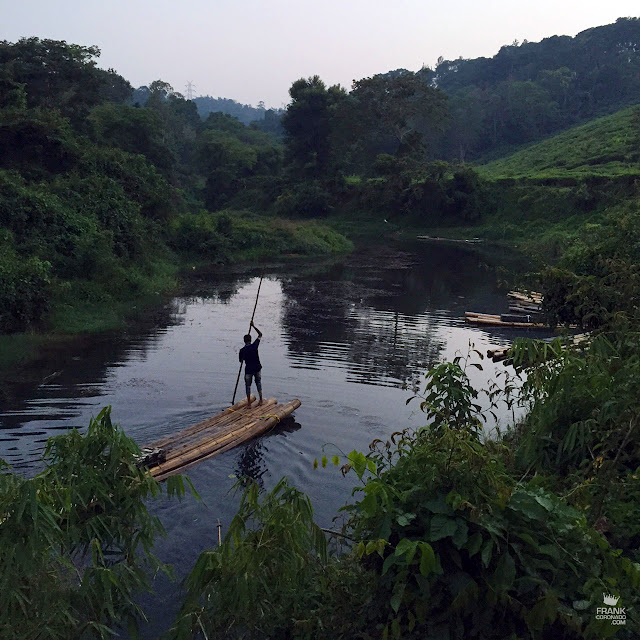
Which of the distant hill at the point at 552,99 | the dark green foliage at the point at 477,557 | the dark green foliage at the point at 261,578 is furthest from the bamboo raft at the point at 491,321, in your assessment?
the distant hill at the point at 552,99

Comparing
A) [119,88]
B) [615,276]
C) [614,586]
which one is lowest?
[614,586]

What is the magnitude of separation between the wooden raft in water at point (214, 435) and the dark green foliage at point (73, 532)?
3.83m

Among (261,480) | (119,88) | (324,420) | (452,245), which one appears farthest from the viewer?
(119,88)

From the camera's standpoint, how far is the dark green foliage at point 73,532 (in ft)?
16.4

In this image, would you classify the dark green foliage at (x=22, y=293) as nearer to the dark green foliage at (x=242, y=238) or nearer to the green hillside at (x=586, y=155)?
the dark green foliage at (x=242, y=238)

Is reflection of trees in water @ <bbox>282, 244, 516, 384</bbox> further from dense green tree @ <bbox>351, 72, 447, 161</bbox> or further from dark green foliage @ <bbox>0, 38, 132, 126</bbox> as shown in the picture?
dense green tree @ <bbox>351, 72, 447, 161</bbox>

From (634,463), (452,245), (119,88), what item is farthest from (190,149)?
(634,463)

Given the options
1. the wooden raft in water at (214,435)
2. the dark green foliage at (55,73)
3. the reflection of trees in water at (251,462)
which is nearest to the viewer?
the wooden raft in water at (214,435)

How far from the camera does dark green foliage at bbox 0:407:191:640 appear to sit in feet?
16.4

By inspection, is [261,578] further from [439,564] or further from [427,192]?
[427,192]

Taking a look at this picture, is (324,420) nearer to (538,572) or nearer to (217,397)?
(217,397)

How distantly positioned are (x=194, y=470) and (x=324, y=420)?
3584 mm

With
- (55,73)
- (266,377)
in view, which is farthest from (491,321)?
(55,73)

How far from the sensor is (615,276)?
11.0 m
